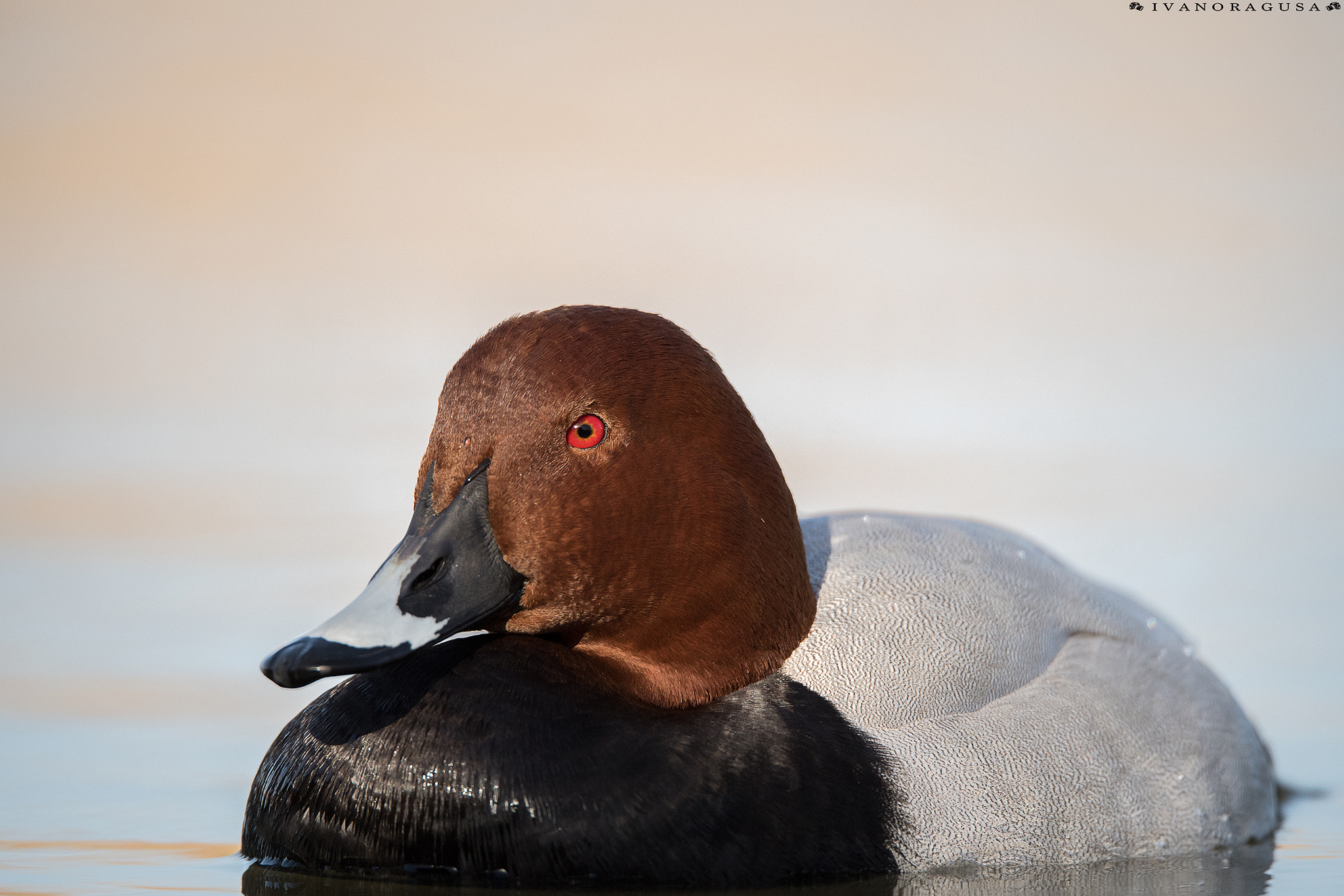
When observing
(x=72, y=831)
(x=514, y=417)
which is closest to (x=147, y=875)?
(x=72, y=831)

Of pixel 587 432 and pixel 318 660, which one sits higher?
pixel 587 432

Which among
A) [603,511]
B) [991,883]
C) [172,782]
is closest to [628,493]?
[603,511]

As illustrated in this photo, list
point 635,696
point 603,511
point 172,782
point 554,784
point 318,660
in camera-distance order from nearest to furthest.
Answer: point 318,660
point 554,784
point 603,511
point 635,696
point 172,782

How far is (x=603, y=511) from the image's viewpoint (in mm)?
3633

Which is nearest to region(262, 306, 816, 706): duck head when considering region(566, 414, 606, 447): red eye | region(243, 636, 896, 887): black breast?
region(566, 414, 606, 447): red eye

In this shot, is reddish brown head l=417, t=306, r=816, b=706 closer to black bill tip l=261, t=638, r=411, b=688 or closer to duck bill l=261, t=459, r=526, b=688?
duck bill l=261, t=459, r=526, b=688

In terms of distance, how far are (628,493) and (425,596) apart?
1.64ft

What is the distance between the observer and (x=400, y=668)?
3.71 m

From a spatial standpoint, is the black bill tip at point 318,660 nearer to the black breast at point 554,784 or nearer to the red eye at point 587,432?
the black breast at point 554,784

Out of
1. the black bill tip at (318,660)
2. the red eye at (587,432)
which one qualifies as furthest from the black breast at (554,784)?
the red eye at (587,432)

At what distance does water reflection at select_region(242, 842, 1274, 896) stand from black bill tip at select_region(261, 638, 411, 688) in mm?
584

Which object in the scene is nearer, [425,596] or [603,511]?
[425,596]

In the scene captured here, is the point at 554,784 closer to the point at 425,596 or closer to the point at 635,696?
the point at 635,696

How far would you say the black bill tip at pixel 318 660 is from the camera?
10.5 feet
